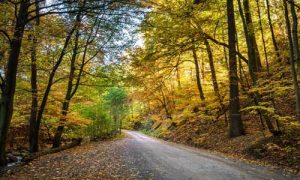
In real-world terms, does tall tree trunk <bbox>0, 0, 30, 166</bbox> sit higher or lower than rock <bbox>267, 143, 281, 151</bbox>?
higher

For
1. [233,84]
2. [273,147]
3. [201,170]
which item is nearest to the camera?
[201,170]

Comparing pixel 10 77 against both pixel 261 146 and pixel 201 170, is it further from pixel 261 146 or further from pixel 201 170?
pixel 261 146

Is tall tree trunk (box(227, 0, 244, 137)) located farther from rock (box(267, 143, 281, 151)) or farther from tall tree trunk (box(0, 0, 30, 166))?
tall tree trunk (box(0, 0, 30, 166))

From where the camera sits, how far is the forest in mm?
9211

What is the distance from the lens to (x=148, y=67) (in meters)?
16.9

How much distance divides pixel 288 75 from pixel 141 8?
11.2m

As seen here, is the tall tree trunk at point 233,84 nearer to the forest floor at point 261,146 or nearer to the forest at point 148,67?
the forest at point 148,67

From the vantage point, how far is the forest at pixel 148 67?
921cm

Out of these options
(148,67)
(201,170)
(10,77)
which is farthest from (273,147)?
(10,77)

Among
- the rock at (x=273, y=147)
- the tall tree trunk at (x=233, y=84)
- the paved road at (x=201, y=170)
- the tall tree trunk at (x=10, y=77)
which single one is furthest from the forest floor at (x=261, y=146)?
the tall tree trunk at (x=10, y=77)

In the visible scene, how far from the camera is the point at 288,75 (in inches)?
622

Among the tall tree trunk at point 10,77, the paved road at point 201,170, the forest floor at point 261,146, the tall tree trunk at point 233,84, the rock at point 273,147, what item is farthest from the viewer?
the tall tree trunk at point 233,84

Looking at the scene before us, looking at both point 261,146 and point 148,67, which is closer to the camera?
point 261,146

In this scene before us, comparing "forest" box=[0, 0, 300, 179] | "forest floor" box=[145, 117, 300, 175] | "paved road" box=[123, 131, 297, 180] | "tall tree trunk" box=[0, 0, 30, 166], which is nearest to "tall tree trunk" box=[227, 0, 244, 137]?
"forest" box=[0, 0, 300, 179]
